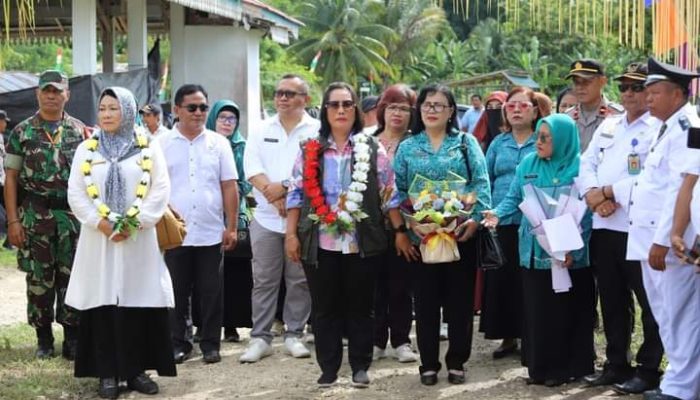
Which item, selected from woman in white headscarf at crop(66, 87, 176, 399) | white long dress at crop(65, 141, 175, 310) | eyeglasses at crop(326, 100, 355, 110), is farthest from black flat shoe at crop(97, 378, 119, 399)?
eyeglasses at crop(326, 100, 355, 110)

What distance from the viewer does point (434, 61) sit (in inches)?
2343

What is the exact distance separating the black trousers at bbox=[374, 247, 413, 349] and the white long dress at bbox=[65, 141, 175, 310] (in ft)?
5.86

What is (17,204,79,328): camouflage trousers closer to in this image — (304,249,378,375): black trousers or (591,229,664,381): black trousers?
(304,249,378,375): black trousers

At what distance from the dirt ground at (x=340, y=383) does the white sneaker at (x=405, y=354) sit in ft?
0.23

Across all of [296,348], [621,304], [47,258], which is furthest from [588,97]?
[47,258]

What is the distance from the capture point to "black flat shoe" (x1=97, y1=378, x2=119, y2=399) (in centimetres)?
659

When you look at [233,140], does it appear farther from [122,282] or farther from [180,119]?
[122,282]

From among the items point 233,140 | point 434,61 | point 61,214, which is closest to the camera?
point 61,214

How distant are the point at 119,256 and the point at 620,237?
3.11 meters

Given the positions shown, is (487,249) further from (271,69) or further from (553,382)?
(271,69)

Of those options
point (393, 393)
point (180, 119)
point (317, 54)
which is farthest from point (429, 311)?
point (317, 54)

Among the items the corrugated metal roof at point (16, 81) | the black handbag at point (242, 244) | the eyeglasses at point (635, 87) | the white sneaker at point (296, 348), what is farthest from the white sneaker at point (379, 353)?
the corrugated metal roof at point (16, 81)

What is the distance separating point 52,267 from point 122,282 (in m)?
1.37

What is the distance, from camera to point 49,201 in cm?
753
